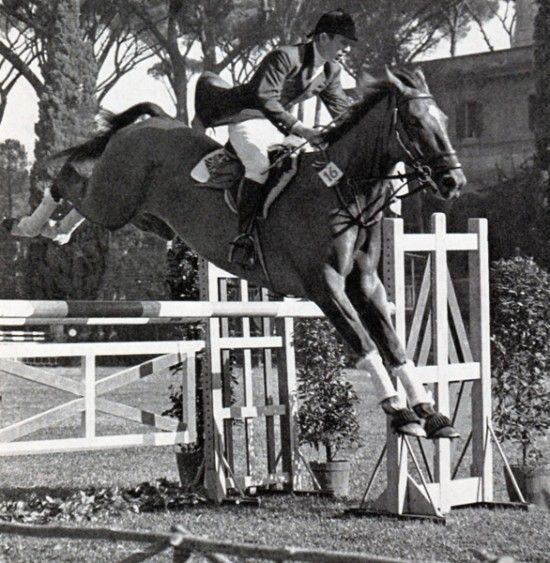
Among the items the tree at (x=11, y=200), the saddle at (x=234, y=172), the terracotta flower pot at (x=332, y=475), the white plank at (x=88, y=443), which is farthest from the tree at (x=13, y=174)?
the saddle at (x=234, y=172)

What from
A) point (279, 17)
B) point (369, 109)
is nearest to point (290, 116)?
point (369, 109)

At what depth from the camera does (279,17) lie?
1092 inches

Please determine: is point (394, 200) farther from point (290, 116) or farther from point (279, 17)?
point (279, 17)

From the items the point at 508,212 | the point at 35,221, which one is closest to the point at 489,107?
the point at 508,212

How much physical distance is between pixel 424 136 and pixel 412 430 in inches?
51.9

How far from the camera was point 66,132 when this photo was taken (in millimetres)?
25875

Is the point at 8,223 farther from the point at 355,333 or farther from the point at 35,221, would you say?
the point at 355,333

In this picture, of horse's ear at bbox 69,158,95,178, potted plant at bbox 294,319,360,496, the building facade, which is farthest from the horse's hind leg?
the building facade

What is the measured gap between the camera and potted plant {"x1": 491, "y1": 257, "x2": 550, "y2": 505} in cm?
857

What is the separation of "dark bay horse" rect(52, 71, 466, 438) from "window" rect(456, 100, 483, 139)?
25357 millimetres

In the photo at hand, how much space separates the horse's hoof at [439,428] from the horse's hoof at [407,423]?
11cm

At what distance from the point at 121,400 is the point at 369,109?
39.0 feet

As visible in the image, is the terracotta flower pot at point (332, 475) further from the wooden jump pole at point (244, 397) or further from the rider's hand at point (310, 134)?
the rider's hand at point (310, 134)

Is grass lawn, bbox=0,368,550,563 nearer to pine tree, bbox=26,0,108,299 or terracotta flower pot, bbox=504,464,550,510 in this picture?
terracotta flower pot, bbox=504,464,550,510
